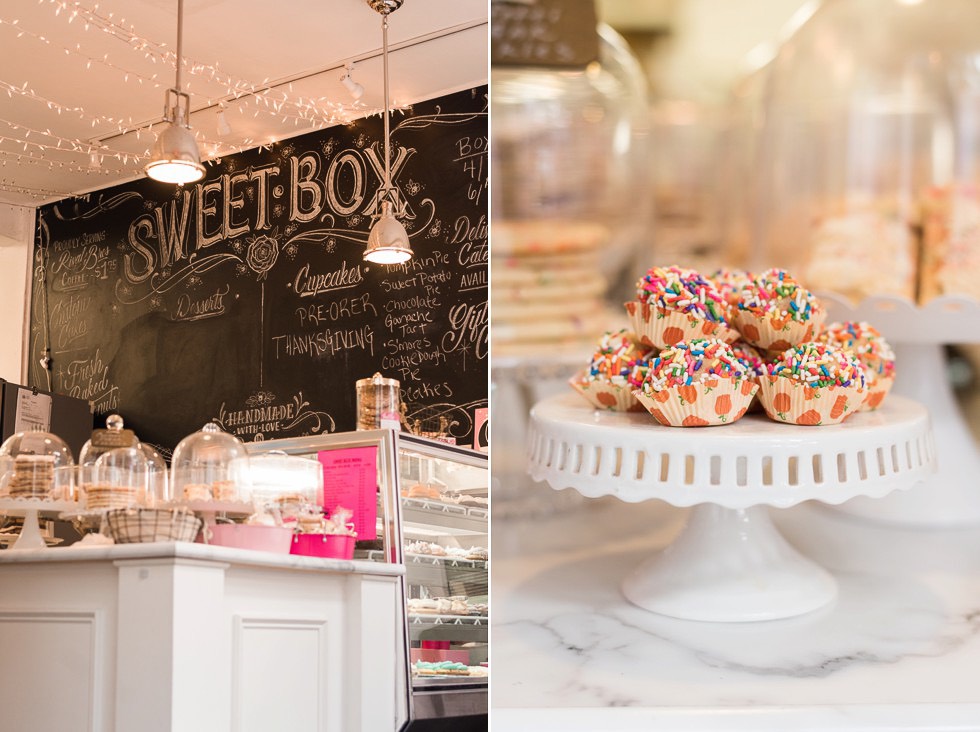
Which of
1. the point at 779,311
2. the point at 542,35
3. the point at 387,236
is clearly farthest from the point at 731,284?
the point at 387,236

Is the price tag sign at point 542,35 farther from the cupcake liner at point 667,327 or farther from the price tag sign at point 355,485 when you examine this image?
the price tag sign at point 355,485

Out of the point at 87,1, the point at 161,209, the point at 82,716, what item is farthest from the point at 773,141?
the point at 82,716

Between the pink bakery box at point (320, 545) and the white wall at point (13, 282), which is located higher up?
the white wall at point (13, 282)

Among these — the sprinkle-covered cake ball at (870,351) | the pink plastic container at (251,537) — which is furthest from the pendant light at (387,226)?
the sprinkle-covered cake ball at (870,351)

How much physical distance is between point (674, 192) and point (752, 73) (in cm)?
23

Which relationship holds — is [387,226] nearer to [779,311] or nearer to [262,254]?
[262,254]

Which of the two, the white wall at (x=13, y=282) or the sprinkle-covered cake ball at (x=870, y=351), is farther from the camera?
the white wall at (x=13, y=282)

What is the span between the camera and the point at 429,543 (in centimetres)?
141

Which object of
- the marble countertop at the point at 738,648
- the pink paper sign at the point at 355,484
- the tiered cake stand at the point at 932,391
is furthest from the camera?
the pink paper sign at the point at 355,484

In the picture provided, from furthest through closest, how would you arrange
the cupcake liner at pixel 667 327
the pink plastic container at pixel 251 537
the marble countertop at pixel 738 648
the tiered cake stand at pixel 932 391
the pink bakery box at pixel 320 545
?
1. the pink bakery box at pixel 320 545
2. the pink plastic container at pixel 251 537
3. the tiered cake stand at pixel 932 391
4. the cupcake liner at pixel 667 327
5. the marble countertop at pixel 738 648

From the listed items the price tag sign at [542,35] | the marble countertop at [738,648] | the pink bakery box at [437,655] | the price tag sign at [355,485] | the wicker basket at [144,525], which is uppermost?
the price tag sign at [542,35]

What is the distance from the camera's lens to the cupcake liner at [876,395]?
28.0 inches

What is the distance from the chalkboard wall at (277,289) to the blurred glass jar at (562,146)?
0.39 meters

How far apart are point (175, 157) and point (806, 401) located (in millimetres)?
975
